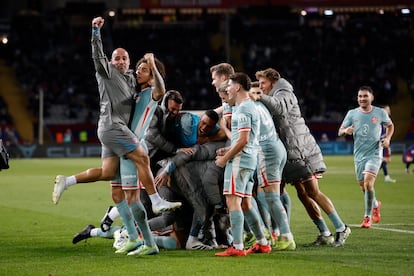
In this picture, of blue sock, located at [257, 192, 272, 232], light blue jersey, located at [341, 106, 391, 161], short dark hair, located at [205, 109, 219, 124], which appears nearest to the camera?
short dark hair, located at [205, 109, 219, 124]

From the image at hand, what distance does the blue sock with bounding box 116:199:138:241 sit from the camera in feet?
37.5

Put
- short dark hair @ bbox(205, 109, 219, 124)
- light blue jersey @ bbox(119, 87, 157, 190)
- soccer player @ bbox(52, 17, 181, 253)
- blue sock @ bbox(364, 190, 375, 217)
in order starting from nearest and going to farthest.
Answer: soccer player @ bbox(52, 17, 181, 253)
light blue jersey @ bbox(119, 87, 157, 190)
short dark hair @ bbox(205, 109, 219, 124)
blue sock @ bbox(364, 190, 375, 217)

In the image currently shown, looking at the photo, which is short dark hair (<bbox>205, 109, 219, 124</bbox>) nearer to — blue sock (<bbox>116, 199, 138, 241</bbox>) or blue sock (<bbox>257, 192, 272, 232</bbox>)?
blue sock (<bbox>257, 192, 272, 232</bbox>)

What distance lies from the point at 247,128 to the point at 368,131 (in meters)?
5.72

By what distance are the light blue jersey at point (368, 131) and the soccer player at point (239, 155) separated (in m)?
5.35

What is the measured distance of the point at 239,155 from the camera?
10.9m

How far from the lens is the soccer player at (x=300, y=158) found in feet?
40.2

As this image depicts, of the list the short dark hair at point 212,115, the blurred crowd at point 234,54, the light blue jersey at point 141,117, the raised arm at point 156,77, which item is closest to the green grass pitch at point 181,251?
the light blue jersey at point 141,117

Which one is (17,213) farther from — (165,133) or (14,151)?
(14,151)

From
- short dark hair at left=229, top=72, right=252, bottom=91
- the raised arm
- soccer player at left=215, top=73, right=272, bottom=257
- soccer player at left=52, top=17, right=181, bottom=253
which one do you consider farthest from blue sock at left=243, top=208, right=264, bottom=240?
the raised arm

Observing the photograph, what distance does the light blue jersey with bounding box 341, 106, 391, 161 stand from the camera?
1600 centimetres

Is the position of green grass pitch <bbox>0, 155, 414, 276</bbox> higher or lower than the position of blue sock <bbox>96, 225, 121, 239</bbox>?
lower

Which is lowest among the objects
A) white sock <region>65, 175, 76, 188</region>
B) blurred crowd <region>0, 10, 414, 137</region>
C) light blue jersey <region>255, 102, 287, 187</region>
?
white sock <region>65, 175, 76, 188</region>

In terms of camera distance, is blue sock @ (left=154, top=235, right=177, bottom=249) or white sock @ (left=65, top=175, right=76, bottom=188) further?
blue sock @ (left=154, top=235, right=177, bottom=249)
